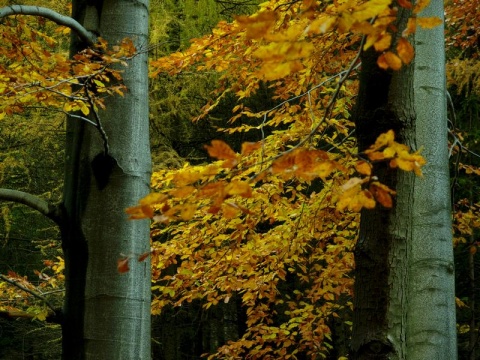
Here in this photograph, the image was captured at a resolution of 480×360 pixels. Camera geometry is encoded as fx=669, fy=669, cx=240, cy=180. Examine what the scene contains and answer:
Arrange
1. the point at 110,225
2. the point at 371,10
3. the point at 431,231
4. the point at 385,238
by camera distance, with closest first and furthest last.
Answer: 1. the point at 371,10
2. the point at 385,238
3. the point at 110,225
4. the point at 431,231

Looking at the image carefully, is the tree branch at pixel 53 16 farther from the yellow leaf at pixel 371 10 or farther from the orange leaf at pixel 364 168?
the yellow leaf at pixel 371 10

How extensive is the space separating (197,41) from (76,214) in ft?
9.56

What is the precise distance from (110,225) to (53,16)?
96 centimetres

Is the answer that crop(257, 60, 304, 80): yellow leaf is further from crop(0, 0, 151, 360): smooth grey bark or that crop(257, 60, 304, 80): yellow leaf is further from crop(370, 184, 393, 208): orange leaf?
crop(0, 0, 151, 360): smooth grey bark

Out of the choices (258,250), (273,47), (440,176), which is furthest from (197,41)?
(273,47)

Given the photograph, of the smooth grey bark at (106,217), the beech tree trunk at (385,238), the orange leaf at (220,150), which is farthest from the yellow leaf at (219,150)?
the smooth grey bark at (106,217)

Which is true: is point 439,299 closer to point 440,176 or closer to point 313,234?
point 440,176

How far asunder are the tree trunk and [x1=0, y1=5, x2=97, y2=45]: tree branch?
63 millimetres

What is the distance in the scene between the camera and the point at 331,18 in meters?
1.63

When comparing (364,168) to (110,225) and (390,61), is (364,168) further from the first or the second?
(110,225)

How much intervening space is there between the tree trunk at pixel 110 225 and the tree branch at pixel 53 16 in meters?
0.06

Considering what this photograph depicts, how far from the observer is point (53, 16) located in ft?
9.70

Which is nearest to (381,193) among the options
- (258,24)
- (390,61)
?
(390,61)

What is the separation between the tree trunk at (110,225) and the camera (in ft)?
9.30
